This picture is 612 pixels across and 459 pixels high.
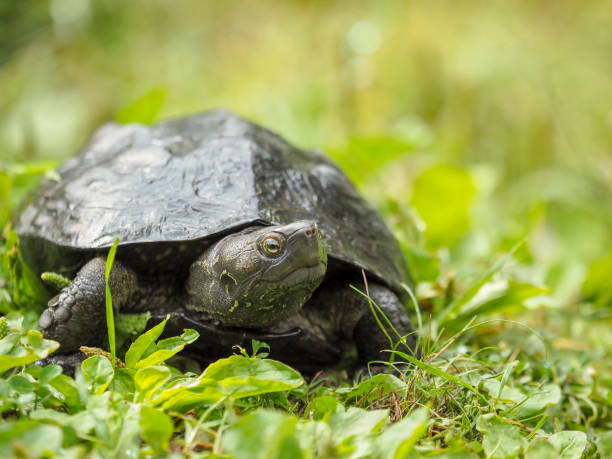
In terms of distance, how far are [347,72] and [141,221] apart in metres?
3.78

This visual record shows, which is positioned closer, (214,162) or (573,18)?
(214,162)

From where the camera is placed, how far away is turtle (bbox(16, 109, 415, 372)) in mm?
1398

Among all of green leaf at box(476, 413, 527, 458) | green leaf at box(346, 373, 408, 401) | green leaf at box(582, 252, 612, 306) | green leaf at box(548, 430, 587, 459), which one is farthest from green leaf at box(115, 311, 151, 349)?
green leaf at box(582, 252, 612, 306)

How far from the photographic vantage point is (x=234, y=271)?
137 cm

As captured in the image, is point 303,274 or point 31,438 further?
point 303,274

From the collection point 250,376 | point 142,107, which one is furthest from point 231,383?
point 142,107

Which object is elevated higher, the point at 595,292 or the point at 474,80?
the point at 474,80

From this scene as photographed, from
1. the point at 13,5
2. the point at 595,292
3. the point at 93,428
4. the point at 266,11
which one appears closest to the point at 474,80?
the point at 266,11

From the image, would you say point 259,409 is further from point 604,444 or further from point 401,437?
point 604,444

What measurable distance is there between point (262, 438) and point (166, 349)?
0.43 meters

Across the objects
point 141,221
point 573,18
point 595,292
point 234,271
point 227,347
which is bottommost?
point 595,292

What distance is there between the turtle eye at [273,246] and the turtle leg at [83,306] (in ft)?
1.32

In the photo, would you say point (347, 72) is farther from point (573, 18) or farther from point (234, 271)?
point (234, 271)

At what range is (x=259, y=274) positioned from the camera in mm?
1345
